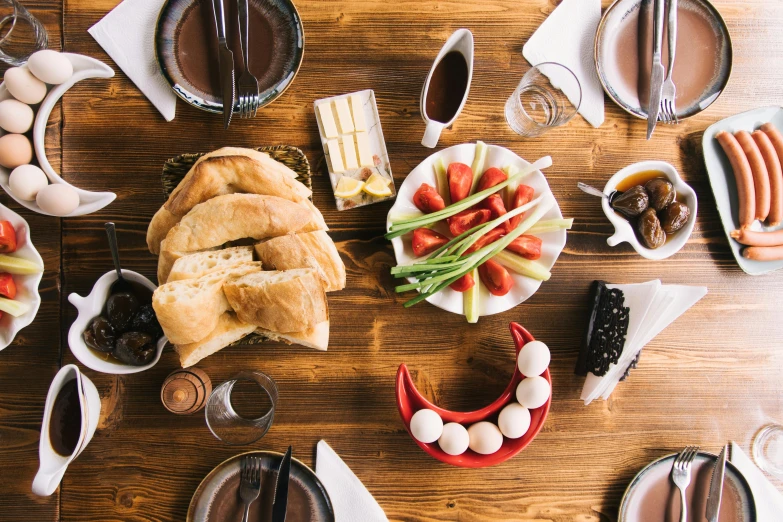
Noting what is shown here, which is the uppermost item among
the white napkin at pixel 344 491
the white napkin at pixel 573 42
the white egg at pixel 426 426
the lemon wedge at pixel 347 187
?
the white napkin at pixel 573 42

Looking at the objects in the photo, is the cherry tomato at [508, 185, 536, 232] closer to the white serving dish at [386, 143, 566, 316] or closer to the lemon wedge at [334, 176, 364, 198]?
the white serving dish at [386, 143, 566, 316]

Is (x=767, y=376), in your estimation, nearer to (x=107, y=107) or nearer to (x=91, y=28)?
(x=107, y=107)

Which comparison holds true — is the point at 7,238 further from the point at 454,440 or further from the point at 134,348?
the point at 454,440

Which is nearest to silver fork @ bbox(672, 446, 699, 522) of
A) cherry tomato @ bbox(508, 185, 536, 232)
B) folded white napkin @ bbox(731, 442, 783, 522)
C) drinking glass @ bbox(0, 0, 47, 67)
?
folded white napkin @ bbox(731, 442, 783, 522)

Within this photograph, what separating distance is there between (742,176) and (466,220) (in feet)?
3.12

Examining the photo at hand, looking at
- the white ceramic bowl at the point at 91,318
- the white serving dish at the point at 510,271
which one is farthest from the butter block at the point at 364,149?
the white ceramic bowl at the point at 91,318

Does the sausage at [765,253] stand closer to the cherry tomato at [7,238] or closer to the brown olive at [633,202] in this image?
the brown olive at [633,202]

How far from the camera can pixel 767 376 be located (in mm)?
1867

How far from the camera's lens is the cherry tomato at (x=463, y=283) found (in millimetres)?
1628

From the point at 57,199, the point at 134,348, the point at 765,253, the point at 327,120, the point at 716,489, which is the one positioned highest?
the point at 327,120

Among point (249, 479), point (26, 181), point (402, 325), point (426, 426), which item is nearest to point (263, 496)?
point (249, 479)

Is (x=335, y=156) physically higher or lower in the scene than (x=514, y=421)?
higher

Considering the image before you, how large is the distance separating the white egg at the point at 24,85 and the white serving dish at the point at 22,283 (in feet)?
1.06

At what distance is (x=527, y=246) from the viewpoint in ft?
5.38
